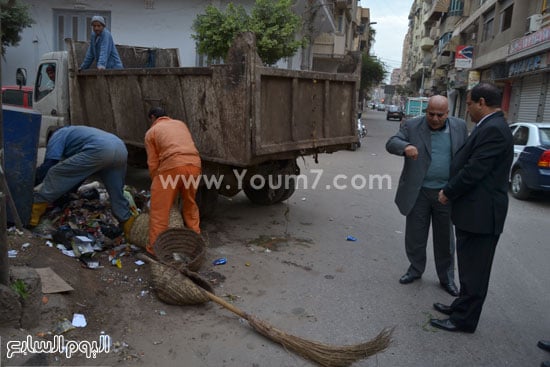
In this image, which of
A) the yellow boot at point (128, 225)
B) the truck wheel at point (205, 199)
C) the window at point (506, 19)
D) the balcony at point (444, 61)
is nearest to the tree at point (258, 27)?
the truck wheel at point (205, 199)

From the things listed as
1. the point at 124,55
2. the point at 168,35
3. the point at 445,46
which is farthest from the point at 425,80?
the point at 124,55

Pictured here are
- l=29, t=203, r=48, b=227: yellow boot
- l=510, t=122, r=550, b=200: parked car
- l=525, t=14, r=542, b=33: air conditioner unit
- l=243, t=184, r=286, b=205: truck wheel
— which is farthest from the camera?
l=525, t=14, r=542, b=33: air conditioner unit

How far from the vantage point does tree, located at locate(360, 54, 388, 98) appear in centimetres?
4497

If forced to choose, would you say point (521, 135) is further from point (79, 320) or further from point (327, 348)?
point (79, 320)

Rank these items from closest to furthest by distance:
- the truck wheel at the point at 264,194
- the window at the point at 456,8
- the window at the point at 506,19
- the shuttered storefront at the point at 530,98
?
1. the truck wheel at the point at 264,194
2. the shuttered storefront at the point at 530,98
3. the window at the point at 506,19
4. the window at the point at 456,8

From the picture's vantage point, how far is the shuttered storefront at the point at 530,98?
18.9 meters

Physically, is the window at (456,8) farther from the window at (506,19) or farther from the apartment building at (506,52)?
the window at (506,19)

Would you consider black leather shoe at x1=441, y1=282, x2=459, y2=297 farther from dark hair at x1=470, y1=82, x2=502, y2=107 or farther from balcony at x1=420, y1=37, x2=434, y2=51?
balcony at x1=420, y1=37, x2=434, y2=51

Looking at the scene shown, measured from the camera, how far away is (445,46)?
42062mm

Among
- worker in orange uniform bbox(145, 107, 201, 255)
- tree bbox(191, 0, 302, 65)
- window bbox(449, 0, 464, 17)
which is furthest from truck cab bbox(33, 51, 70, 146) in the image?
window bbox(449, 0, 464, 17)

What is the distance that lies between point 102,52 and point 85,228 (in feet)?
10.6

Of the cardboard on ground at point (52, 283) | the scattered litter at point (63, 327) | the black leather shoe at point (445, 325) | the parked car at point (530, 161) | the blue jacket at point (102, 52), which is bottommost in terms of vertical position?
the black leather shoe at point (445, 325)

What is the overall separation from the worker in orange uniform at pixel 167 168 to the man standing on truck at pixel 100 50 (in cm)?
271

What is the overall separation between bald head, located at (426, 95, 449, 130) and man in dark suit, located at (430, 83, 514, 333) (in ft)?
1.65
